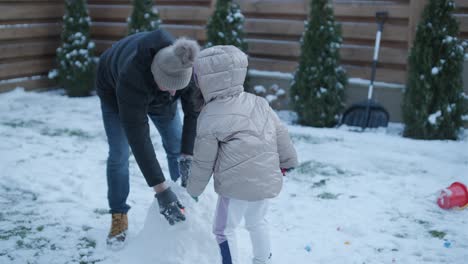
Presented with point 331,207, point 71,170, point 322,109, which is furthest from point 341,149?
point 71,170

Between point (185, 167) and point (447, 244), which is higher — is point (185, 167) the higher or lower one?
the higher one

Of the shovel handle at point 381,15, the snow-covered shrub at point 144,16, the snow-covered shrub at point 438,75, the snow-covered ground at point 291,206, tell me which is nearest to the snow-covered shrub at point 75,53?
the snow-covered shrub at point 144,16

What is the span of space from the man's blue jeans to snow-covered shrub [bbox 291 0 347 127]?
141 inches

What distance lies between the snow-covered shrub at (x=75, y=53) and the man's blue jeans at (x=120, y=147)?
5.42 metres

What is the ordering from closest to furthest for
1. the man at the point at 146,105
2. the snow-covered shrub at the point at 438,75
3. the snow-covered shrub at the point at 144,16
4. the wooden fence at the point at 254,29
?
1. the man at the point at 146,105
2. the snow-covered shrub at the point at 438,75
3. the wooden fence at the point at 254,29
4. the snow-covered shrub at the point at 144,16

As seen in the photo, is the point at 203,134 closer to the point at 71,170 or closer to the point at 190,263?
the point at 190,263

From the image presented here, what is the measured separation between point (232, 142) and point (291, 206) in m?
1.71

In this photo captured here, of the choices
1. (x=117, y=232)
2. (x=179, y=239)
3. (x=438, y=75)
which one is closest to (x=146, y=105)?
(x=179, y=239)

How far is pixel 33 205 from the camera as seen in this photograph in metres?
3.78

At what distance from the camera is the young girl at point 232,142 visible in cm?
231

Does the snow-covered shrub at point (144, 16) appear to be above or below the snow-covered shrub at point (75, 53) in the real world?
above

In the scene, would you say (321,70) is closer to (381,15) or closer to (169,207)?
(381,15)

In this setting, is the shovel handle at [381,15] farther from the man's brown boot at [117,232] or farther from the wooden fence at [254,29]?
the man's brown boot at [117,232]

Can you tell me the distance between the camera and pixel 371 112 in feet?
20.8
